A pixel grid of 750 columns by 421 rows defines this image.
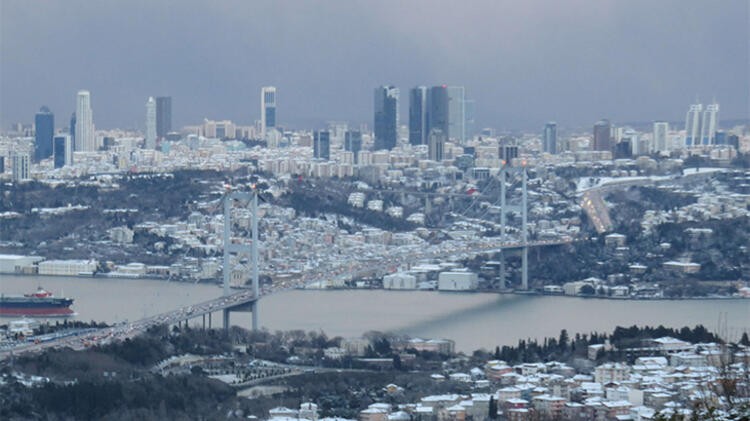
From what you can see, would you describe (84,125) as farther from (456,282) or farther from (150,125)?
(456,282)

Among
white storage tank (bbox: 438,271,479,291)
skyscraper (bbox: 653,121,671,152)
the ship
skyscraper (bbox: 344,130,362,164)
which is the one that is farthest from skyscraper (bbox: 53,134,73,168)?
the ship

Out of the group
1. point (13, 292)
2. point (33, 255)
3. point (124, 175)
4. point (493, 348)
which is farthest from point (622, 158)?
point (493, 348)

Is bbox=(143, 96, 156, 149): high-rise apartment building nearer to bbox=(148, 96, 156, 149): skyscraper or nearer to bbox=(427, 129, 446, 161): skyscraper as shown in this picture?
bbox=(148, 96, 156, 149): skyscraper

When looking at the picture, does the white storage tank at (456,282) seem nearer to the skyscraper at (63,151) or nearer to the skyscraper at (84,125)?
the skyscraper at (63,151)

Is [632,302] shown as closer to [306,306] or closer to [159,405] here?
[306,306]

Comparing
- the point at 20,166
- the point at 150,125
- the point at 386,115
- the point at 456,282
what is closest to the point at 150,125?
the point at 150,125

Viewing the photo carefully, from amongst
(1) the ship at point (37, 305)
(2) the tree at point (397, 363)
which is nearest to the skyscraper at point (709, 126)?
(1) the ship at point (37, 305)
